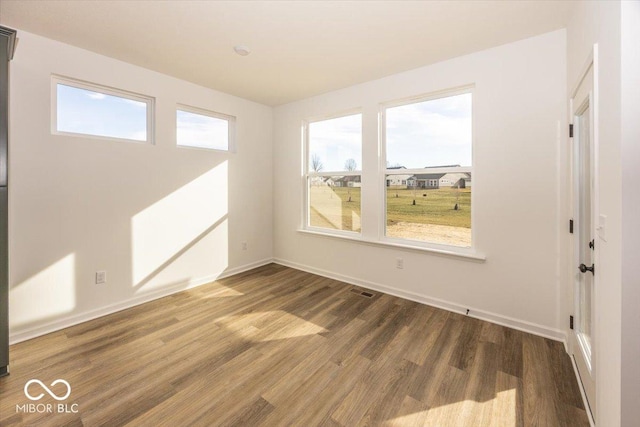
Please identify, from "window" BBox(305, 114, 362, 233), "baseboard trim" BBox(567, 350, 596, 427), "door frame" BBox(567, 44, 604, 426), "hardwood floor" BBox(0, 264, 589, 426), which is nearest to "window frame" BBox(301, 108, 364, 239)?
"window" BBox(305, 114, 362, 233)

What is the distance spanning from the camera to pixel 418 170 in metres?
3.23

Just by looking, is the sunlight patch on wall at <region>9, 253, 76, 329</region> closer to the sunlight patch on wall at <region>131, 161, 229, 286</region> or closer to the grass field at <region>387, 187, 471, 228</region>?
the sunlight patch on wall at <region>131, 161, 229, 286</region>

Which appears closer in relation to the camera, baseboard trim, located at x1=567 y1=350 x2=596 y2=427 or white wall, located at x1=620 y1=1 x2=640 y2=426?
white wall, located at x1=620 y1=1 x2=640 y2=426

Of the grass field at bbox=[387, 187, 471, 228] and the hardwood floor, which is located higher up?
the grass field at bbox=[387, 187, 471, 228]

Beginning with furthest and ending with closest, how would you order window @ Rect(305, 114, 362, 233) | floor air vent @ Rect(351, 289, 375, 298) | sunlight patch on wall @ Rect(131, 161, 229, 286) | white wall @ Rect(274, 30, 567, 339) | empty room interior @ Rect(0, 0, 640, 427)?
window @ Rect(305, 114, 362, 233) → floor air vent @ Rect(351, 289, 375, 298) → sunlight patch on wall @ Rect(131, 161, 229, 286) → white wall @ Rect(274, 30, 567, 339) → empty room interior @ Rect(0, 0, 640, 427)

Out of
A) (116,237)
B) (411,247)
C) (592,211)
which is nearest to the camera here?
(592,211)

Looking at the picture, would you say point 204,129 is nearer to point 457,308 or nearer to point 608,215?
point 457,308

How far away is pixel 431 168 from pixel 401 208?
61 centimetres

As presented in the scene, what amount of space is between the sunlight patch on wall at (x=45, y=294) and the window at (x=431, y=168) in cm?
353

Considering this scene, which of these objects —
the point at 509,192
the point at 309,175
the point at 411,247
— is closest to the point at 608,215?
the point at 509,192

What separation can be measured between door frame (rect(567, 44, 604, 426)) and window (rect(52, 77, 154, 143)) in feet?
13.3

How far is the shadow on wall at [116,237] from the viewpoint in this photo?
97.0 inches

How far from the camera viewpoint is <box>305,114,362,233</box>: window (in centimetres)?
387

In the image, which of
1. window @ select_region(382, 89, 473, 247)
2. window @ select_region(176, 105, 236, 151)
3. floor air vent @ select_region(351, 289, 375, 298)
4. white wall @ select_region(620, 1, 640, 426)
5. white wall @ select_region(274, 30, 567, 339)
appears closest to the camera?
white wall @ select_region(620, 1, 640, 426)
